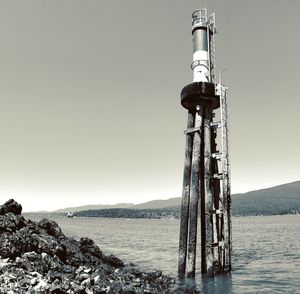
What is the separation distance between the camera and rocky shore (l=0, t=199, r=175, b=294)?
30.1ft

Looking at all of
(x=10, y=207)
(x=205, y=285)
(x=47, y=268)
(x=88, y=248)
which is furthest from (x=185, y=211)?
(x=10, y=207)

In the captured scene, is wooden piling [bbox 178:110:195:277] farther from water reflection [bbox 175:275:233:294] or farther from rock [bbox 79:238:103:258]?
rock [bbox 79:238:103:258]

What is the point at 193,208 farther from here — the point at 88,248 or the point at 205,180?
the point at 88,248

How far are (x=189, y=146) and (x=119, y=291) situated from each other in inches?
291

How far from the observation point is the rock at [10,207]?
15.1 meters

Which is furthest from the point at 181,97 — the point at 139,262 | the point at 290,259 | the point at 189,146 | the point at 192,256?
the point at 290,259

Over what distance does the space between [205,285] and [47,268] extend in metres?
6.73

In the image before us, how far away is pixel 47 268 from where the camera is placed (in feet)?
36.5

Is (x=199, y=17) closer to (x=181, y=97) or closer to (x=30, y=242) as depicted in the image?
(x=181, y=97)

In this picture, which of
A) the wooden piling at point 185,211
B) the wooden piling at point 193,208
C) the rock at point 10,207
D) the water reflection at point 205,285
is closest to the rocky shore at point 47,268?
the rock at point 10,207

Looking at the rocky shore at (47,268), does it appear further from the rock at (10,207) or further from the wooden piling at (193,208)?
the wooden piling at (193,208)

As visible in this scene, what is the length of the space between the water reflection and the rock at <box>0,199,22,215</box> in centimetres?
868

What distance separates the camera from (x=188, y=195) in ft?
46.9

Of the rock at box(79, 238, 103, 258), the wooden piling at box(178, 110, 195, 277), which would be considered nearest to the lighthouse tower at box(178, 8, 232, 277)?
the wooden piling at box(178, 110, 195, 277)
